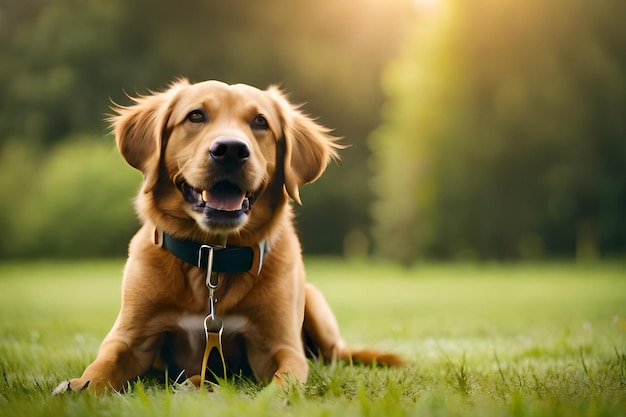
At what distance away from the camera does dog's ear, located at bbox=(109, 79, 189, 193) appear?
3229mm

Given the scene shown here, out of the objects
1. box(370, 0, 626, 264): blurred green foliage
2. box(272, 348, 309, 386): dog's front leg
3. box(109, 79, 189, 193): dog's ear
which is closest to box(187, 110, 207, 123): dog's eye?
box(109, 79, 189, 193): dog's ear

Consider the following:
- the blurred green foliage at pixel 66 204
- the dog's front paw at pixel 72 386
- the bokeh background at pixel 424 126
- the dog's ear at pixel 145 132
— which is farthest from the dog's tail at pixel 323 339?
the blurred green foliage at pixel 66 204

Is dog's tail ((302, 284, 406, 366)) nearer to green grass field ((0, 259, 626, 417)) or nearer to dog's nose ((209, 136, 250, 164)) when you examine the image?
green grass field ((0, 259, 626, 417))

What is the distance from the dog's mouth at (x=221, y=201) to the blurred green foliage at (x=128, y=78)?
13920 millimetres

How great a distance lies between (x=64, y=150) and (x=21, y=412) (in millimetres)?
19555

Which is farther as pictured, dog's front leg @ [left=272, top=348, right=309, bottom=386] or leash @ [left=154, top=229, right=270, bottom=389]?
leash @ [left=154, top=229, right=270, bottom=389]

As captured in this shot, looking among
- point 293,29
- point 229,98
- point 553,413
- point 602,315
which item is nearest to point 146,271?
point 229,98

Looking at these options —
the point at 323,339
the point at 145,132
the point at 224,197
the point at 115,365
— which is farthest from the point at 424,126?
the point at 115,365

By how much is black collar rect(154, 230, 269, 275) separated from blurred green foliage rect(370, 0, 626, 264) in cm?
1568

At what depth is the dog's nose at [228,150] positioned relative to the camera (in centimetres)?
291

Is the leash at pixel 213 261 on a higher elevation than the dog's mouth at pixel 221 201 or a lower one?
lower

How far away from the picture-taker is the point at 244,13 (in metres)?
24.0

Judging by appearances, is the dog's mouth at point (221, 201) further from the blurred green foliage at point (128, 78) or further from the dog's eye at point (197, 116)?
the blurred green foliage at point (128, 78)

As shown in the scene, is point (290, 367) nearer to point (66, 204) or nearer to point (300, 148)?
point (300, 148)
